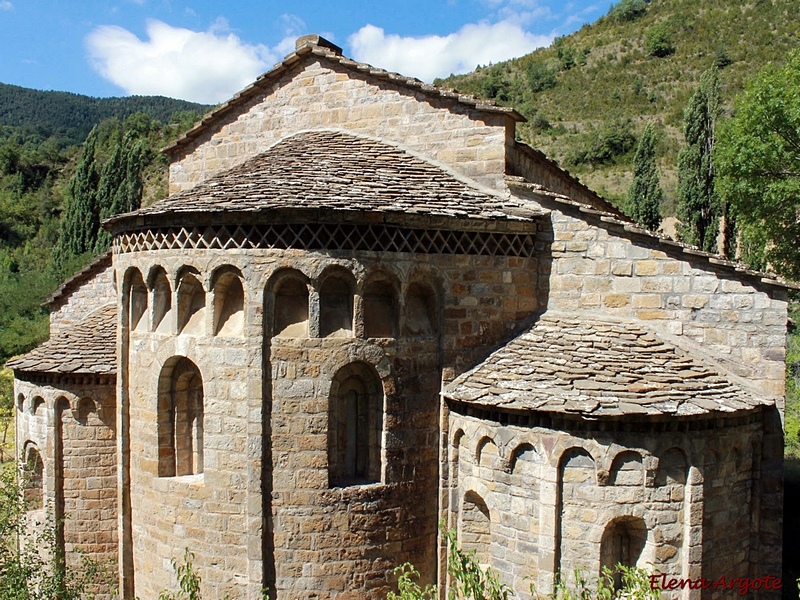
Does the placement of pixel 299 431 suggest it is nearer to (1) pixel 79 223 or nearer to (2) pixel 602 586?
(2) pixel 602 586

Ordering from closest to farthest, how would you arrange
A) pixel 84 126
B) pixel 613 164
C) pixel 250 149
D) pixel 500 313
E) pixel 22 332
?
pixel 500 313, pixel 250 149, pixel 22 332, pixel 613 164, pixel 84 126

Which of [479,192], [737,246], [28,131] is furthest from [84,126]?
[479,192]

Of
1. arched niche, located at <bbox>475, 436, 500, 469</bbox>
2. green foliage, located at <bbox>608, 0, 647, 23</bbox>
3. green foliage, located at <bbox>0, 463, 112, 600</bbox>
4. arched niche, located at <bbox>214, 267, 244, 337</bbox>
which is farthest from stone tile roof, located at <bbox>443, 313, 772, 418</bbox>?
green foliage, located at <bbox>608, 0, 647, 23</bbox>

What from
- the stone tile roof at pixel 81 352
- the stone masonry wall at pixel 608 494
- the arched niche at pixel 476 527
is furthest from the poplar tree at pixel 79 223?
the stone masonry wall at pixel 608 494

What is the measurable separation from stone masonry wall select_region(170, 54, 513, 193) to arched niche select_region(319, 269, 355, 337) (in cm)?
291

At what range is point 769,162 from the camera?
1625 centimetres

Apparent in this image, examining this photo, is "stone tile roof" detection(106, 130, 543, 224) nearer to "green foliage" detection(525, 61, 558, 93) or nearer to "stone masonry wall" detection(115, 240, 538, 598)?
"stone masonry wall" detection(115, 240, 538, 598)

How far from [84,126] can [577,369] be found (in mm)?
103561

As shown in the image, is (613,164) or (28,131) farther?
(28,131)

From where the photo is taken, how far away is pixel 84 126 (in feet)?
313

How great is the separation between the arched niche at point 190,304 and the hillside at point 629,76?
33465mm

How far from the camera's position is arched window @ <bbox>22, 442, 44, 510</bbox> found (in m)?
10.5

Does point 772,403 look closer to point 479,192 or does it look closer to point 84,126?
point 479,192

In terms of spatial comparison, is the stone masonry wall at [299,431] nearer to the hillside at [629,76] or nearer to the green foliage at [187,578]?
the green foliage at [187,578]
